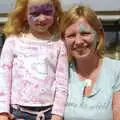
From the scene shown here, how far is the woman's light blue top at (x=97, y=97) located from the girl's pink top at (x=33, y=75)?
12cm


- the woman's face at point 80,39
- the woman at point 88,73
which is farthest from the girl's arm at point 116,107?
the woman's face at point 80,39

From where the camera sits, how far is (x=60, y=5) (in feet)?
9.52

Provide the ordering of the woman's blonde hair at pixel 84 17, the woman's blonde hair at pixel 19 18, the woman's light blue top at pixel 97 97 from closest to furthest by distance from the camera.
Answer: the woman's light blue top at pixel 97 97, the woman's blonde hair at pixel 84 17, the woman's blonde hair at pixel 19 18

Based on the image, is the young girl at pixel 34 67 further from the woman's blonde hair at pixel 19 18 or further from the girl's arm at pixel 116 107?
the girl's arm at pixel 116 107

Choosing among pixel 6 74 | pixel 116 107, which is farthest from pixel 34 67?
pixel 116 107

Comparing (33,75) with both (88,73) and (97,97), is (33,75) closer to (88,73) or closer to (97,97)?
(88,73)

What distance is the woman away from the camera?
250 cm

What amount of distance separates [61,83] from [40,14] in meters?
0.43

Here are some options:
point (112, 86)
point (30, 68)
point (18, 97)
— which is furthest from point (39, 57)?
point (112, 86)

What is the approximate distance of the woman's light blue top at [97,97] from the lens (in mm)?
2488

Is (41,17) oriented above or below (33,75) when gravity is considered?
above

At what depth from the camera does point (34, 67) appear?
2744 mm

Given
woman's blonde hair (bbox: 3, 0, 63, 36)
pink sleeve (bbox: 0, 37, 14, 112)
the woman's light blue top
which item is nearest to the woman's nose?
woman's blonde hair (bbox: 3, 0, 63, 36)

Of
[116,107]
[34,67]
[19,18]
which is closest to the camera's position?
[116,107]
